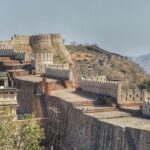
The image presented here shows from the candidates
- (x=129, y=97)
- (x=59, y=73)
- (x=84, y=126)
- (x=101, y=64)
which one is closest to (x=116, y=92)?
(x=129, y=97)

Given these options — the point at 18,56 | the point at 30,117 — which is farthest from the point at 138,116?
the point at 18,56

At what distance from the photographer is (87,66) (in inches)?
3004

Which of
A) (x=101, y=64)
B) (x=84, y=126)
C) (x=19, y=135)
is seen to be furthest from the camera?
(x=101, y=64)

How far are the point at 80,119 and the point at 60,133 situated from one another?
12.6 feet

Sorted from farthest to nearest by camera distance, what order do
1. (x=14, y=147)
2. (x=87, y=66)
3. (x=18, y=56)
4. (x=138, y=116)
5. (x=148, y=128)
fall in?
(x=87, y=66) < (x=18, y=56) < (x=138, y=116) < (x=148, y=128) < (x=14, y=147)

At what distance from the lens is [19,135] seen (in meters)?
29.2

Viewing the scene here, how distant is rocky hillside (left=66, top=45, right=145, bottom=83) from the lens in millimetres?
72812

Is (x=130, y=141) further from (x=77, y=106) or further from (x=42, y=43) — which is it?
(x=42, y=43)

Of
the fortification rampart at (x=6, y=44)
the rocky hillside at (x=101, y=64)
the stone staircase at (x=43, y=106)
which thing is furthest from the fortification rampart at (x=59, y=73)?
the fortification rampart at (x=6, y=44)

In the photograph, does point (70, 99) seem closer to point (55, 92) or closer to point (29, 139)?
point (55, 92)

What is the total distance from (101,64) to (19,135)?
164ft

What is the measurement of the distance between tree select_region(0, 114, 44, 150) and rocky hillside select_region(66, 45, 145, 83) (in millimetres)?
38821

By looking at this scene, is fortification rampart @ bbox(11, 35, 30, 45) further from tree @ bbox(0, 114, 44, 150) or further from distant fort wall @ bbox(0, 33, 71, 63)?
tree @ bbox(0, 114, 44, 150)

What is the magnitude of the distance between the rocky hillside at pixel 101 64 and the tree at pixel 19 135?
127ft
